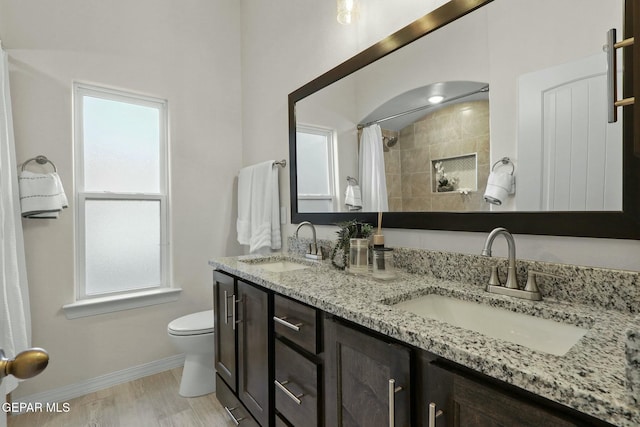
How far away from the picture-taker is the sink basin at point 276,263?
189 centimetres

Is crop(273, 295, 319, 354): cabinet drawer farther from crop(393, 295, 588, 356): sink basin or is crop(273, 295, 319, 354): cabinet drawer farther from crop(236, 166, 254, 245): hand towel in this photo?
crop(236, 166, 254, 245): hand towel

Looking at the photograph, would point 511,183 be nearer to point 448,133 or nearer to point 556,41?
point 448,133

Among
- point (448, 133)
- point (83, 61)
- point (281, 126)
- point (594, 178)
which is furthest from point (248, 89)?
point (594, 178)

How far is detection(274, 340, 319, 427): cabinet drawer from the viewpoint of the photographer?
42.5 inches

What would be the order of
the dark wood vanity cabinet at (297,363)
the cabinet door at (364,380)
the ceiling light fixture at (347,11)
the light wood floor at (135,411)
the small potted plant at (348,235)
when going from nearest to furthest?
the cabinet door at (364,380) < the dark wood vanity cabinet at (297,363) < the small potted plant at (348,235) < the ceiling light fixture at (347,11) < the light wood floor at (135,411)

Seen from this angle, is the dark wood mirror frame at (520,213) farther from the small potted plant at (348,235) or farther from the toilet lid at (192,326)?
the toilet lid at (192,326)

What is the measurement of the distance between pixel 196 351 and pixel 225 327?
20.0 inches

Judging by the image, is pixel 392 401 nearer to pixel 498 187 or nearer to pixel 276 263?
pixel 498 187

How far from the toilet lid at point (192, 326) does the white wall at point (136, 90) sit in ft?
1.35

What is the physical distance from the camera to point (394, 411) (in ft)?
2.52

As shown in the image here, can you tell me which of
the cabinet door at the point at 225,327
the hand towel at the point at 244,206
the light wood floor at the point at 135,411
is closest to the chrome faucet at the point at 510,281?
the cabinet door at the point at 225,327

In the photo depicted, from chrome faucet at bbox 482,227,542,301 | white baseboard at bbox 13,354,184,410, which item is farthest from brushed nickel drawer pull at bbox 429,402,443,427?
white baseboard at bbox 13,354,184,410

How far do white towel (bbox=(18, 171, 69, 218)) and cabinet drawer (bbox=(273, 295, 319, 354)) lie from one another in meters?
1.61

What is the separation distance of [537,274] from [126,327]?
2.54 m
